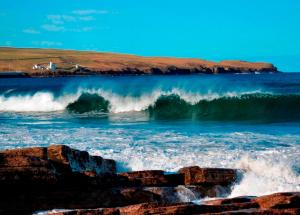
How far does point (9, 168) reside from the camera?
9.11 metres

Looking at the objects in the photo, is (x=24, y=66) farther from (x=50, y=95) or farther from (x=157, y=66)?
(x=50, y=95)

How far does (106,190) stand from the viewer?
9570mm

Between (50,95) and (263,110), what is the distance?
1640 centimetres

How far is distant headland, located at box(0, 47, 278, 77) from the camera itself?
145875 millimetres

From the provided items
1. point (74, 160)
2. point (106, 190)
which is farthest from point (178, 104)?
point (106, 190)

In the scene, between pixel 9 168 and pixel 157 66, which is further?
pixel 157 66

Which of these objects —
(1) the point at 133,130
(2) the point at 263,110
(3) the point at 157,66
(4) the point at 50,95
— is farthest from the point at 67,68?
(1) the point at 133,130

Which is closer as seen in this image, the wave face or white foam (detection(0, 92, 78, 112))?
the wave face

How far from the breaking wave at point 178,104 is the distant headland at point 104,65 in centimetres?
9897

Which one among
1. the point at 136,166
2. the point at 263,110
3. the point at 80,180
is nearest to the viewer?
the point at 80,180

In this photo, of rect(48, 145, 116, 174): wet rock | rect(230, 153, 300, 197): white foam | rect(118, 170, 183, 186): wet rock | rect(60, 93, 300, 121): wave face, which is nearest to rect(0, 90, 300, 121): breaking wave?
rect(60, 93, 300, 121): wave face

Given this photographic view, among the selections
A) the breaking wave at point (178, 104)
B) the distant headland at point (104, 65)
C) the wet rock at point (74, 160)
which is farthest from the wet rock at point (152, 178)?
the distant headland at point (104, 65)

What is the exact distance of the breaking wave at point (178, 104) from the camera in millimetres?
29361

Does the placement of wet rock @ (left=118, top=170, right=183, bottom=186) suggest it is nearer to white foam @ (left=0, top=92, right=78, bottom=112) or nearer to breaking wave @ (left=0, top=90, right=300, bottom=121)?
breaking wave @ (left=0, top=90, right=300, bottom=121)
